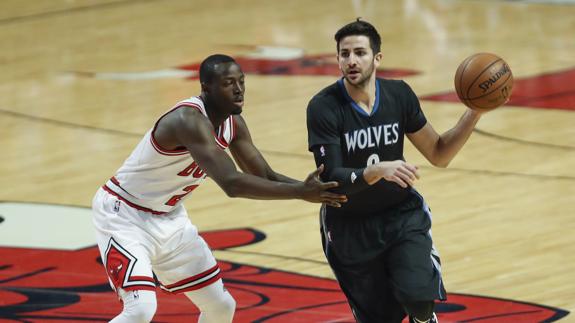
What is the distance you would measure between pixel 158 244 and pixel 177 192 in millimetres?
280

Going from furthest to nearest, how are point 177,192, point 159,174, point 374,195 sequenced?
point 177,192 → point 159,174 → point 374,195

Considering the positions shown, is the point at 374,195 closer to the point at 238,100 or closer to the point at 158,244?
the point at 238,100

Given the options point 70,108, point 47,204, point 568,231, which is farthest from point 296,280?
point 70,108

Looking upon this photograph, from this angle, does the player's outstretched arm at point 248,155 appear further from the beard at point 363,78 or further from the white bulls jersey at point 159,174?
the beard at point 363,78

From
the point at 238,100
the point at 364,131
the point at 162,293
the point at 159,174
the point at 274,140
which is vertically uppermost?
the point at 238,100

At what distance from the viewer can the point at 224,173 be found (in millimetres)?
5961

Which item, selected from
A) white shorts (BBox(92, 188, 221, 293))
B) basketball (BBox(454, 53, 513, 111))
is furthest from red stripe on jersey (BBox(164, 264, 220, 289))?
basketball (BBox(454, 53, 513, 111))

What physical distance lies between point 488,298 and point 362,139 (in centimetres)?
231

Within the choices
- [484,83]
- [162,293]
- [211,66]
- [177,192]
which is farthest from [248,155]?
[162,293]

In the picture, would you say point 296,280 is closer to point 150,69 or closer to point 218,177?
point 218,177

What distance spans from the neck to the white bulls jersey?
65 cm

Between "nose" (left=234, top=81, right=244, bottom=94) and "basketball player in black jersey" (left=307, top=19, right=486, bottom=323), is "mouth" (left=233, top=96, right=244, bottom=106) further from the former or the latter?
"basketball player in black jersey" (left=307, top=19, right=486, bottom=323)

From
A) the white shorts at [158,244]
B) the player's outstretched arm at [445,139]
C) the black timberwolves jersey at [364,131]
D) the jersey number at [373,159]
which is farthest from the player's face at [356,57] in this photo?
the white shorts at [158,244]

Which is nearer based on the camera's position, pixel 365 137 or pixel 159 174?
pixel 365 137
